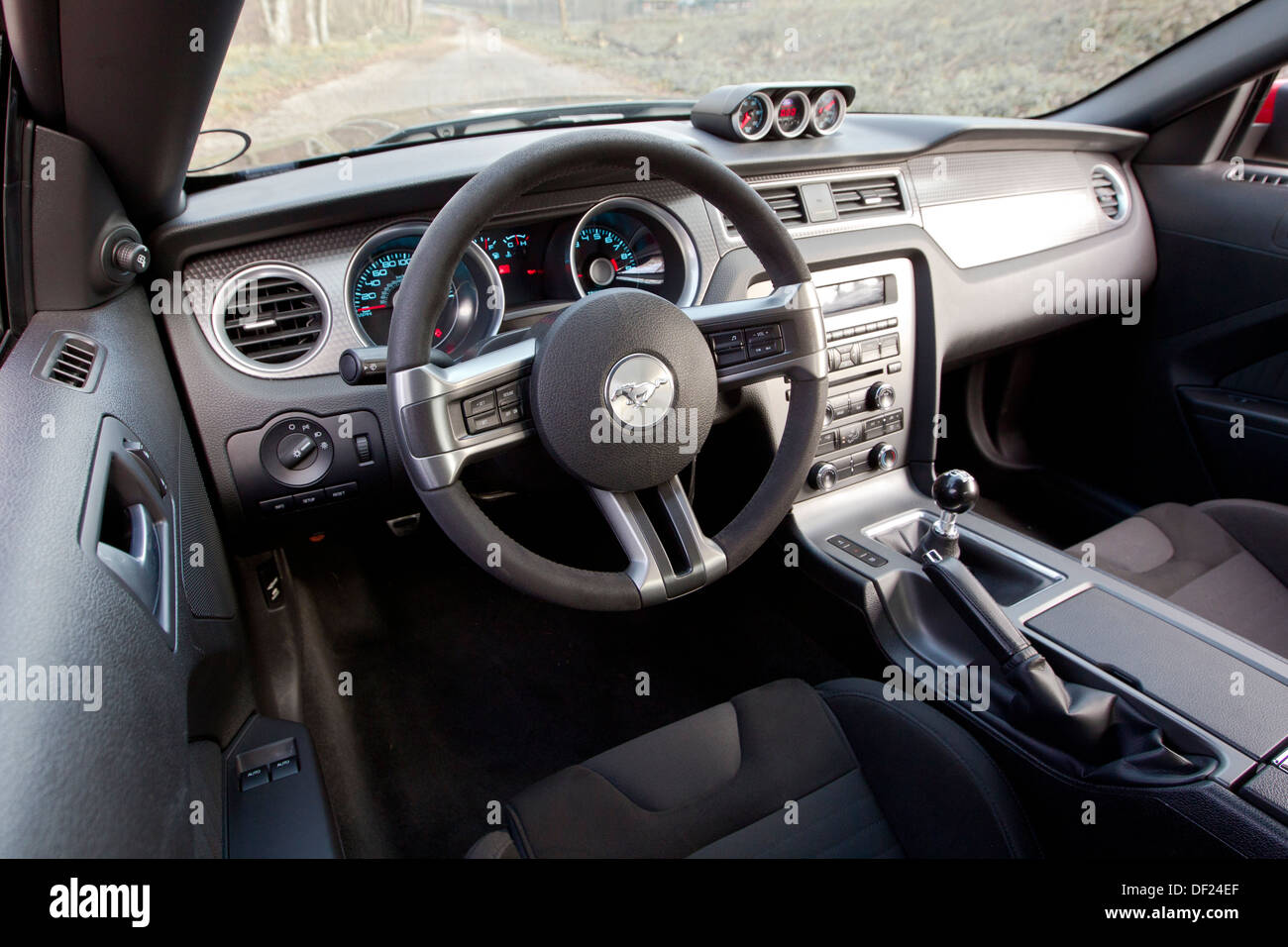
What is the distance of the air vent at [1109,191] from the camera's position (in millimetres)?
2619

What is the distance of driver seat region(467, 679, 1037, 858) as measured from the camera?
130 centimetres

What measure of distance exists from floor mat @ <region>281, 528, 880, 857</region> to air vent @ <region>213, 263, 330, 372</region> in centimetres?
77

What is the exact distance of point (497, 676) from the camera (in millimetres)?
2279

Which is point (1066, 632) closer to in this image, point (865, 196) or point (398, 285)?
point (865, 196)

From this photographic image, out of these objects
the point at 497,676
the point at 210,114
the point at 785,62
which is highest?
the point at 785,62

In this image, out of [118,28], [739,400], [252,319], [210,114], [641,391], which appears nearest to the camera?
[118,28]

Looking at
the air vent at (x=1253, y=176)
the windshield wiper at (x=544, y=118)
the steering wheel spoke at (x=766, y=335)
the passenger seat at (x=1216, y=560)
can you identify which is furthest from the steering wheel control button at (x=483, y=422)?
the air vent at (x=1253, y=176)

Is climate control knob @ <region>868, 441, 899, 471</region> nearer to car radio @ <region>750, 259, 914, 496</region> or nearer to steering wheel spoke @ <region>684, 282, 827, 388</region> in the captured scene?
car radio @ <region>750, 259, 914, 496</region>

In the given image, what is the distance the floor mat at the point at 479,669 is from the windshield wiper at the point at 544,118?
106 centimetres

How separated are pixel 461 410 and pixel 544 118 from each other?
118 centimetres

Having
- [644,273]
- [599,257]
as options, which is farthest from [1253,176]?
[599,257]

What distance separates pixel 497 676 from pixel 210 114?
1500mm
